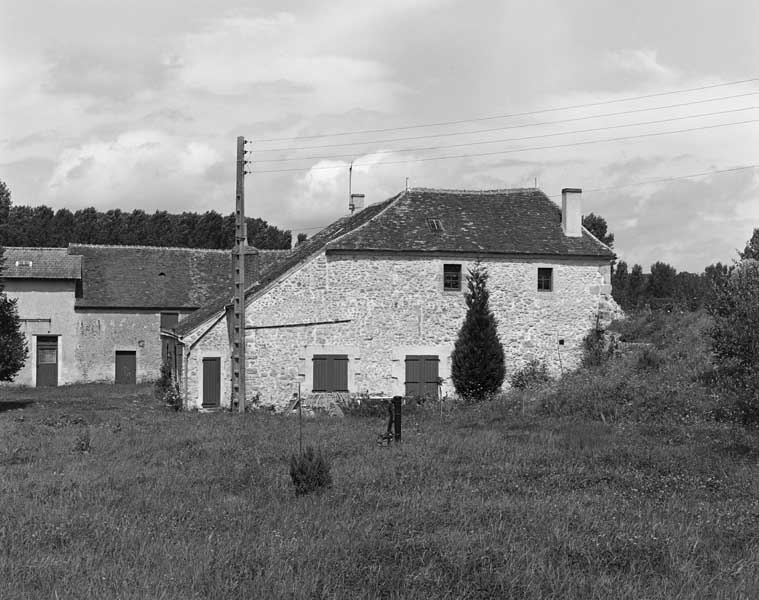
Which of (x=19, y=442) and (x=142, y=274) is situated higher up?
(x=142, y=274)

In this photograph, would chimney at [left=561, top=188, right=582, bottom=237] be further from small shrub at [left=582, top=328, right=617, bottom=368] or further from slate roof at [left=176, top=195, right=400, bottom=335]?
slate roof at [left=176, top=195, right=400, bottom=335]

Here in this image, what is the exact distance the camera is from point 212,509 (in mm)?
9047

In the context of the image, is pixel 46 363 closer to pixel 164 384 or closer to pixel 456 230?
pixel 164 384

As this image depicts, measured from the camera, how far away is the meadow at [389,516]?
6.80 m

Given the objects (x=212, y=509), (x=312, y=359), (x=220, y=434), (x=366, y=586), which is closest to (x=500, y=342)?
(x=312, y=359)

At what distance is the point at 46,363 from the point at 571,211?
23.7 meters

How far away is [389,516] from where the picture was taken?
8773 mm

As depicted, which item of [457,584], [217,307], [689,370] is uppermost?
[217,307]

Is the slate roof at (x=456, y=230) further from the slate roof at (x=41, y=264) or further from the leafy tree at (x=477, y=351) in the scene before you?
the slate roof at (x=41, y=264)

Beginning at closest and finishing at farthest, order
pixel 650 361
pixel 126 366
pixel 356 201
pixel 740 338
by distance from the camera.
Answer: pixel 740 338, pixel 650 361, pixel 356 201, pixel 126 366

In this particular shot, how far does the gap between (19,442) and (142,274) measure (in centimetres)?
2349

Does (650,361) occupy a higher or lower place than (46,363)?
higher

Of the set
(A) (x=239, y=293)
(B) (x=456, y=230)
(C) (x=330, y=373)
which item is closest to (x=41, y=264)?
(A) (x=239, y=293)

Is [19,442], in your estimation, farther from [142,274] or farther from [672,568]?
[142,274]
